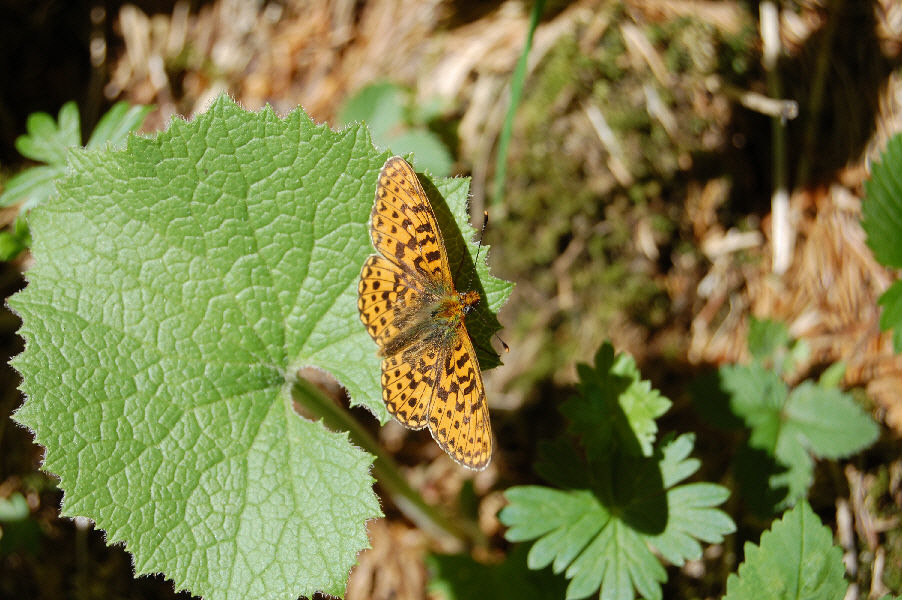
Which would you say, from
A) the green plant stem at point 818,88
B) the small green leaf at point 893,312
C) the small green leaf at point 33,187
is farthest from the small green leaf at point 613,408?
the small green leaf at point 33,187

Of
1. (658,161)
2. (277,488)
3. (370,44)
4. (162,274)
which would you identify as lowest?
(277,488)

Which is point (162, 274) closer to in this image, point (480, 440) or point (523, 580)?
point (480, 440)

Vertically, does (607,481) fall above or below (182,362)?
below

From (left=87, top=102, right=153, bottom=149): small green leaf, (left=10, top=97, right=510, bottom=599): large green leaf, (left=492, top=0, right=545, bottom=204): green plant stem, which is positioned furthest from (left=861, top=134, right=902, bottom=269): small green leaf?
(left=87, top=102, right=153, bottom=149): small green leaf

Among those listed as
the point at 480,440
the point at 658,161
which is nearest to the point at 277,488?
the point at 480,440

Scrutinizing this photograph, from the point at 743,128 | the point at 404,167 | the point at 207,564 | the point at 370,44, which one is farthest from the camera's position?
the point at 370,44

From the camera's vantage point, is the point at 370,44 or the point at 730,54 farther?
the point at 370,44

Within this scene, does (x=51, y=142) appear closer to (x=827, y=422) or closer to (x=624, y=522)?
(x=624, y=522)
